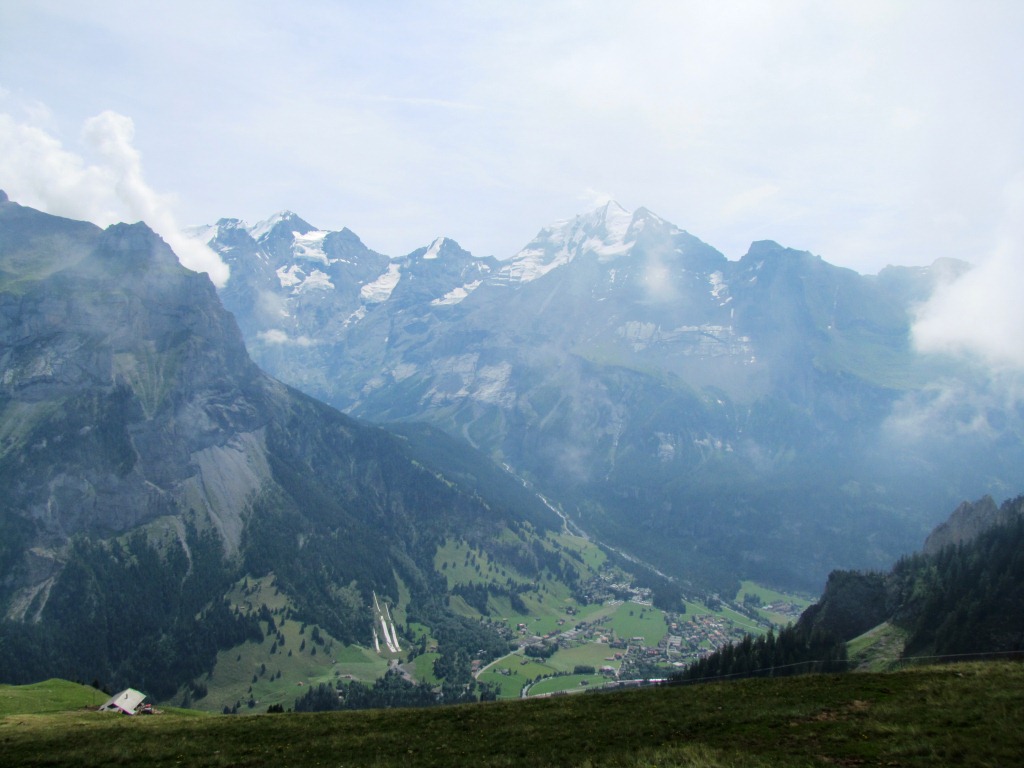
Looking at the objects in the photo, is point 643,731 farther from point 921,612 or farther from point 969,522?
point 969,522

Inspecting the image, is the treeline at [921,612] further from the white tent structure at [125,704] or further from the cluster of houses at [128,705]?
the white tent structure at [125,704]

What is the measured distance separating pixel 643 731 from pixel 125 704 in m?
69.7

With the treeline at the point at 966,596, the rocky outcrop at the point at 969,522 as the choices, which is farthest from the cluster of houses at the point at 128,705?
the rocky outcrop at the point at 969,522

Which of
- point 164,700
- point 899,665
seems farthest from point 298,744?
point 164,700

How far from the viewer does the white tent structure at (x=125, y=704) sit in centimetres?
7731

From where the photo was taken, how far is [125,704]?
79438 millimetres

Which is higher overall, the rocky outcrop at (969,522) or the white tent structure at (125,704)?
the rocky outcrop at (969,522)

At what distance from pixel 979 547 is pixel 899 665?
50.8 meters

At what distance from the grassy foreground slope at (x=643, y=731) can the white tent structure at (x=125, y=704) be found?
1824 cm

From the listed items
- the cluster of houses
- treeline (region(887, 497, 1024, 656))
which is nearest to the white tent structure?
the cluster of houses

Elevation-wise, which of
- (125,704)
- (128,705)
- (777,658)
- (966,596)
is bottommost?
(777,658)

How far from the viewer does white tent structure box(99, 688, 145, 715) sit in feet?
254

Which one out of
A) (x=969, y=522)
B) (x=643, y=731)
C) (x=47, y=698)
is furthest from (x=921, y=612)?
(x=47, y=698)

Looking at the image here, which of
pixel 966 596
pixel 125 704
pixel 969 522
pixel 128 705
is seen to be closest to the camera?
pixel 125 704
